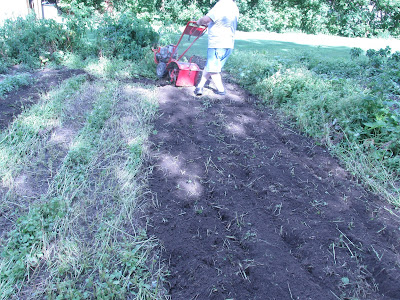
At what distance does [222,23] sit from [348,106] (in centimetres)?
257

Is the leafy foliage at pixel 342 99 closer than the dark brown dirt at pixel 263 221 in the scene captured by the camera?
No

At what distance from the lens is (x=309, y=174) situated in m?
3.81

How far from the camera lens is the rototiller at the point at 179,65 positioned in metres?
6.21

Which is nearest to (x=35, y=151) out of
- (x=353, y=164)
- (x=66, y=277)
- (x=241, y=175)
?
(x=66, y=277)

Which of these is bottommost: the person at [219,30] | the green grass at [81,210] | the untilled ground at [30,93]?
the green grass at [81,210]

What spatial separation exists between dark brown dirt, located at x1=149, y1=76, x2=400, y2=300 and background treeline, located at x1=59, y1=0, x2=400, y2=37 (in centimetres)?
1607

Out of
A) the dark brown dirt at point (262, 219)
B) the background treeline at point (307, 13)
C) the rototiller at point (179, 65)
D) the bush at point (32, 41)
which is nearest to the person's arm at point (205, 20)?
the rototiller at point (179, 65)

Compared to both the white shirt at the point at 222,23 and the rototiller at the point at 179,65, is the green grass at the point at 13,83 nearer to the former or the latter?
the rototiller at the point at 179,65

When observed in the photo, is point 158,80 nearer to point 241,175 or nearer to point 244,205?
point 241,175

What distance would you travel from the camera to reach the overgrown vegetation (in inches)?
154

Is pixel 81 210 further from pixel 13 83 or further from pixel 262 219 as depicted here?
pixel 13 83

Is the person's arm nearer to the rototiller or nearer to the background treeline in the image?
the rototiller

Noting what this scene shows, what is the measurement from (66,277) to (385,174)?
3615mm

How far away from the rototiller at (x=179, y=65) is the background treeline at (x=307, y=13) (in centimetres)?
1254
